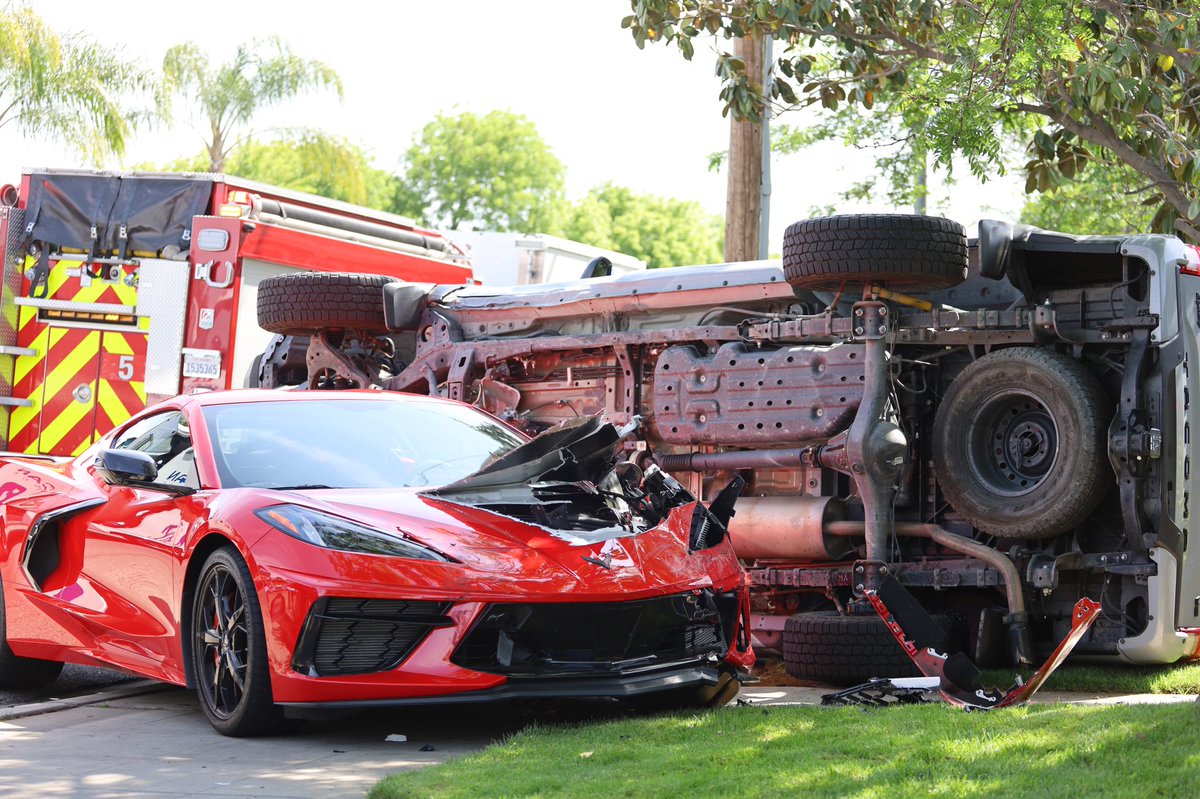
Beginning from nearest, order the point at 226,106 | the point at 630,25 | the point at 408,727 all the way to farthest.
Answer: the point at 408,727
the point at 630,25
the point at 226,106

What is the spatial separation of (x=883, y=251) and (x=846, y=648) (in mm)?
1832

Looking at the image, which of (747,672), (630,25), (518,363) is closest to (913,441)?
(747,672)

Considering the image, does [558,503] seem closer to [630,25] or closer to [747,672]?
[747,672]

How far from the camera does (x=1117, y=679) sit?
694 centimetres

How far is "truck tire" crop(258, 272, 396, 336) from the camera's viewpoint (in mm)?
9711

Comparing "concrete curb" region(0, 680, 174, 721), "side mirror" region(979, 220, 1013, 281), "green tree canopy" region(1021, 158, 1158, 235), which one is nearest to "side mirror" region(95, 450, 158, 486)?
"concrete curb" region(0, 680, 174, 721)

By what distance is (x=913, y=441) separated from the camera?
7711 mm

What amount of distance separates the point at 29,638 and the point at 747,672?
10.7ft

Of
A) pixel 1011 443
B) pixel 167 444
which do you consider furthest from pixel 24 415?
pixel 1011 443

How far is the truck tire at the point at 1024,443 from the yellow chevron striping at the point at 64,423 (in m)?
7.11

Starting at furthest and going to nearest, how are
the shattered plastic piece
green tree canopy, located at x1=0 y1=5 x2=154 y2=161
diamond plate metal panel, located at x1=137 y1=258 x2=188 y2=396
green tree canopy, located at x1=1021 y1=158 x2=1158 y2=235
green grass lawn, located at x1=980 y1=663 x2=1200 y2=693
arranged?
green tree canopy, located at x1=0 y1=5 x2=154 y2=161
green tree canopy, located at x1=1021 y1=158 x2=1158 y2=235
diamond plate metal panel, located at x1=137 y1=258 x2=188 y2=396
green grass lawn, located at x1=980 y1=663 x2=1200 y2=693
the shattered plastic piece

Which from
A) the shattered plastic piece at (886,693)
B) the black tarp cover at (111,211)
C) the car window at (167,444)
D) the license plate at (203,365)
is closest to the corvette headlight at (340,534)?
the car window at (167,444)

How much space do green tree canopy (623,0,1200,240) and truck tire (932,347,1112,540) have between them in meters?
1.66

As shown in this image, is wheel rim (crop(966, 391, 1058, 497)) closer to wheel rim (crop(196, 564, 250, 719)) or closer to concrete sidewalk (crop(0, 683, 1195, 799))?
concrete sidewalk (crop(0, 683, 1195, 799))
